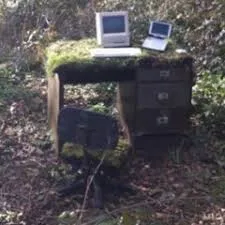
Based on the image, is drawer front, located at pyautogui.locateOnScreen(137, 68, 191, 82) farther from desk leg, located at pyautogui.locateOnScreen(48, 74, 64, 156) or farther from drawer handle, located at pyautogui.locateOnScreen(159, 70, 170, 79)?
→ desk leg, located at pyautogui.locateOnScreen(48, 74, 64, 156)

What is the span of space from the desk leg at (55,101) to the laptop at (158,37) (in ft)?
2.34

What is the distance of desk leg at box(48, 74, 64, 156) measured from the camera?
15.8 feet

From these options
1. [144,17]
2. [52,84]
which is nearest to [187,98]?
[52,84]

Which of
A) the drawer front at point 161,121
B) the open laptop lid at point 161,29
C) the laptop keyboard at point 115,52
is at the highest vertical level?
the open laptop lid at point 161,29

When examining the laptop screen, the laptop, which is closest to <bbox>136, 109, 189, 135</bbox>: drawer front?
the laptop

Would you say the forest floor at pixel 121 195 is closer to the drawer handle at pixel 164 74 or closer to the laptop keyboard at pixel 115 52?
the drawer handle at pixel 164 74

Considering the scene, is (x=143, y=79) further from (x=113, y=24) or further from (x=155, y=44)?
(x=113, y=24)

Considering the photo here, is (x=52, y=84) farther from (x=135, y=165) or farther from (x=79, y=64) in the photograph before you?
(x=135, y=165)

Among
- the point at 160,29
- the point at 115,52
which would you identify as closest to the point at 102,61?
the point at 115,52

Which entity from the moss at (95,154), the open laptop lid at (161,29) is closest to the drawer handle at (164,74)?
the open laptop lid at (161,29)

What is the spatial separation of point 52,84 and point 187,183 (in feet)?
4.48

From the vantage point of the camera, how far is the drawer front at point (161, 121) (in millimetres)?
4918

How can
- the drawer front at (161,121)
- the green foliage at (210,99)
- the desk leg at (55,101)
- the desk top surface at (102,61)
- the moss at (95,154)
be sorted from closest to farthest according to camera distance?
the moss at (95,154)
the desk top surface at (102,61)
the desk leg at (55,101)
the drawer front at (161,121)
the green foliage at (210,99)

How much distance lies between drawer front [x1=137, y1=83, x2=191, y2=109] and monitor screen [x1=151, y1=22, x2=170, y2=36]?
43 cm
